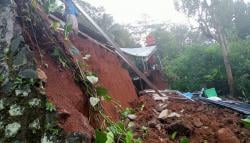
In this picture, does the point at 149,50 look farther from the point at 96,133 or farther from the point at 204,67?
the point at 96,133

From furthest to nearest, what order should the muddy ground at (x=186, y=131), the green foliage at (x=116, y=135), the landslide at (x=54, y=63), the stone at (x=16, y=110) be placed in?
the muddy ground at (x=186, y=131) → the landslide at (x=54, y=63) → the green foliage at (x=116, y=135) → the stone at (x=16, y=110)

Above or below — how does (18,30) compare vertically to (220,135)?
above

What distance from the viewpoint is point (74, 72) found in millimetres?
3291

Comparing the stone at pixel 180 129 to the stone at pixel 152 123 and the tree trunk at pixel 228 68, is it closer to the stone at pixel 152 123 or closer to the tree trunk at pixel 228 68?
the stone at pixel 152 123

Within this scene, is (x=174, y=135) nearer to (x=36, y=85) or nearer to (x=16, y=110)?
(x=36, y=85)

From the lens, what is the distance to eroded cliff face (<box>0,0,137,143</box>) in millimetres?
2375

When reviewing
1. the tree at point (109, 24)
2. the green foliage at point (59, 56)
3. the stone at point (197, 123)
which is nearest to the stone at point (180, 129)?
the stone at point (197, 123)

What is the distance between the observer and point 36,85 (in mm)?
2568

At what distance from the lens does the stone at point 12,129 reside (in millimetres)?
2333

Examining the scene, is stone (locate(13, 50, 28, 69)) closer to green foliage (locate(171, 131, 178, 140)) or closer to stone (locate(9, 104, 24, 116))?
stone (locate(9, 104, 24, 116))

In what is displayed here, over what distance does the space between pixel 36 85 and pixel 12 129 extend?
39 cm

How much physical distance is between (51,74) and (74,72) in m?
0.33

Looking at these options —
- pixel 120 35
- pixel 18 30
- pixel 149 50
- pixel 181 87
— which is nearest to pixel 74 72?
pixel 18 30

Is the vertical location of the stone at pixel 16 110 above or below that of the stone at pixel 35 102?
below
